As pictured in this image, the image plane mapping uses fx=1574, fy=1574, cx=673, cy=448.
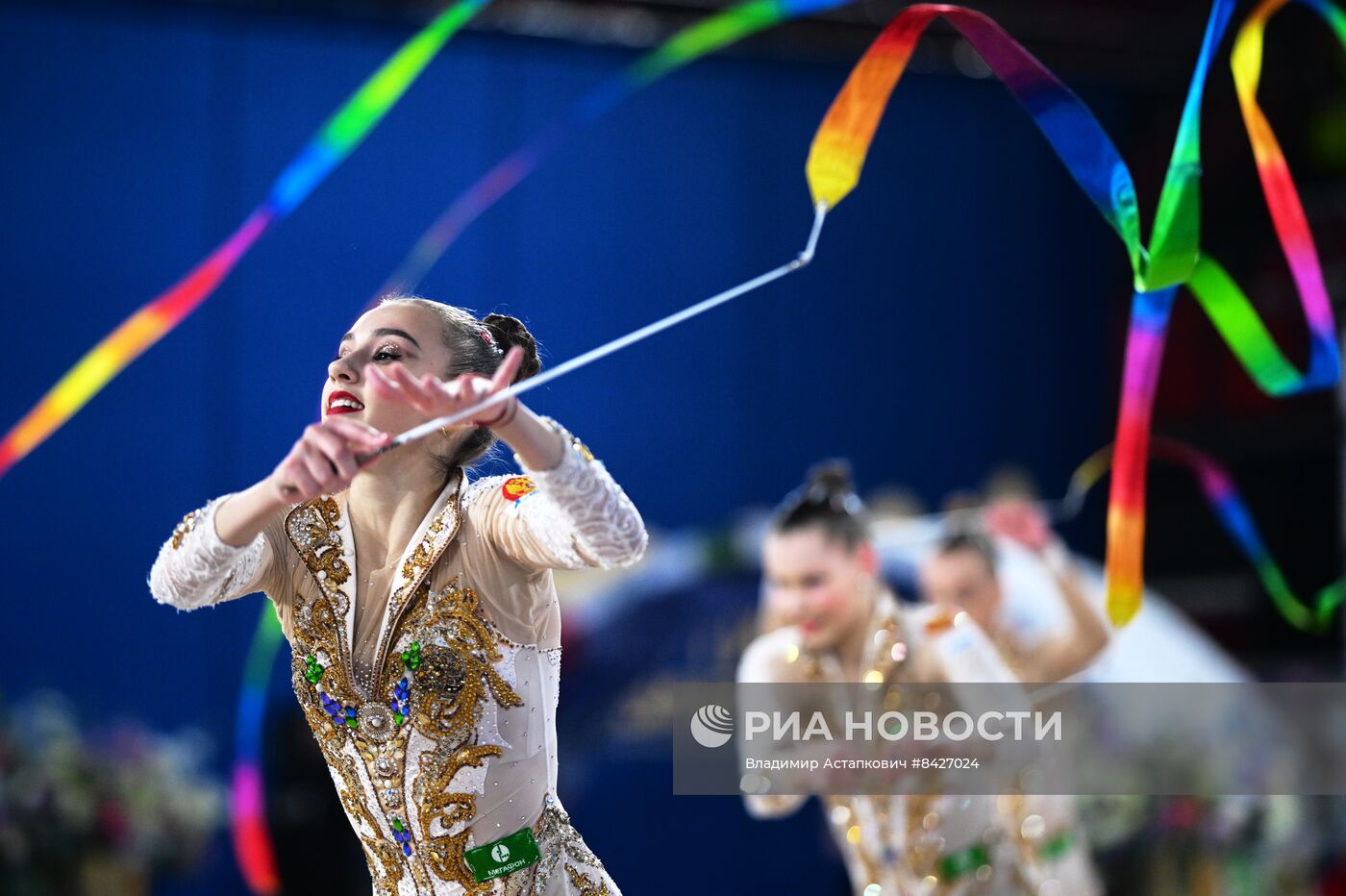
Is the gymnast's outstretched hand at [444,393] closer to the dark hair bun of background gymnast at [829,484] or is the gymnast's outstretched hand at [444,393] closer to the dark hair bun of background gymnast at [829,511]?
the dark hair bun of background gymnast at [829,511]

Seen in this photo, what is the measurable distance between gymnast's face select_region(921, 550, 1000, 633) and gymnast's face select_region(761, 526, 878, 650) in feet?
3.90

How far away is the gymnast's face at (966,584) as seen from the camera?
14.3 ft

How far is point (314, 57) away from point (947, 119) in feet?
8.71

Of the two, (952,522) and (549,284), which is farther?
(549,284)

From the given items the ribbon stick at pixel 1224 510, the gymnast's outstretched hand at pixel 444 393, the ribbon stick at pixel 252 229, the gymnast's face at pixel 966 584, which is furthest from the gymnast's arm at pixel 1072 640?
the gymnast's outstretched hand at pixel 444 393

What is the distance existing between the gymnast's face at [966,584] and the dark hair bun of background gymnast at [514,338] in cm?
263

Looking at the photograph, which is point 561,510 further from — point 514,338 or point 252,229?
point 252,229

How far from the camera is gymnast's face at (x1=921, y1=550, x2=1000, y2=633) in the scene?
14.3 feet

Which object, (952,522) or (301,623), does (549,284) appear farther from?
(301,623)

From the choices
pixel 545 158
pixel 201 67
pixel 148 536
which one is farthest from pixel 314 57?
pixel 148 536

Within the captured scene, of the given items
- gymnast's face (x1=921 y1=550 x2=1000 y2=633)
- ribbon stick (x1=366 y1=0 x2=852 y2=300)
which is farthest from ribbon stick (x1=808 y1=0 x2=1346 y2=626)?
ribbon stick (x1=366 y1=0 x2=852 y2=300)

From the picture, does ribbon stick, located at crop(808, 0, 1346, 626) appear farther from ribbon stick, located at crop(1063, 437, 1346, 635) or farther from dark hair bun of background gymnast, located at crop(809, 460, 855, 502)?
ribbon stick, located at crop(1063, 437, 1346, 635)

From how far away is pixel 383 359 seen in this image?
1728mm

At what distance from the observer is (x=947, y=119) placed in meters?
6.55
